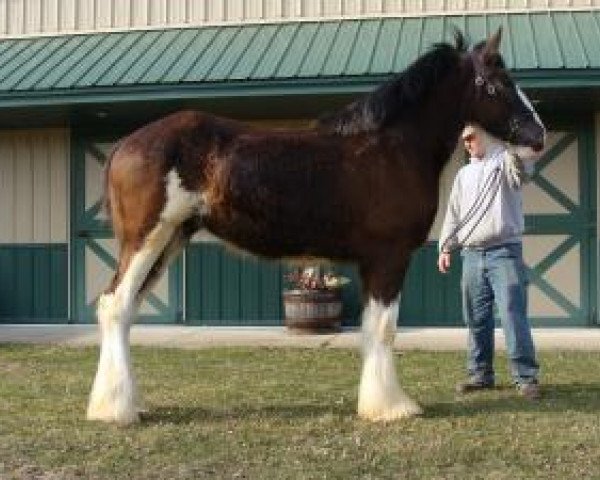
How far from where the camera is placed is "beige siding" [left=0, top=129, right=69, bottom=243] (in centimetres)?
1312

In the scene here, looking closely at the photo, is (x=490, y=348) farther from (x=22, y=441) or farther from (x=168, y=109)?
(x=168, y=109)

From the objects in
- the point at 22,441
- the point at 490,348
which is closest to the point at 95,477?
the point at 22,441

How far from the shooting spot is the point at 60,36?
13.5 m

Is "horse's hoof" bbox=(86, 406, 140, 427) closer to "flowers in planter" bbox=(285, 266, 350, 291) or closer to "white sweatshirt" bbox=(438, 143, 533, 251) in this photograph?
"white sweatshirt" bbox=(438, 143, 533, 251)

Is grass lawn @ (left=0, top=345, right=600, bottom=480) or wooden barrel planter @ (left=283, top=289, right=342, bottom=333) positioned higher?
wooden barrel planter @ (left=283, top=289, right=342, bottom=333)

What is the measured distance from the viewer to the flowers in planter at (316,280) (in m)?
11.7

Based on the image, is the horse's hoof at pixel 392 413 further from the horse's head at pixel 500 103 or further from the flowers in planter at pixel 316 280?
the flowers in planter at pixel 316 280

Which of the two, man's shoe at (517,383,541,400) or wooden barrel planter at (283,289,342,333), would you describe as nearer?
man's shoe at (517,383,541,400)

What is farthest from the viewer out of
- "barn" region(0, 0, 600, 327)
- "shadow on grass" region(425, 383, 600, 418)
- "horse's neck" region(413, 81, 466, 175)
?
"barn" region(0, 0, 600, 327)

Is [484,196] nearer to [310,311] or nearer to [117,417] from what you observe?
[117,417]

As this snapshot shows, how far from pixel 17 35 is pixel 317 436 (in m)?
9.84

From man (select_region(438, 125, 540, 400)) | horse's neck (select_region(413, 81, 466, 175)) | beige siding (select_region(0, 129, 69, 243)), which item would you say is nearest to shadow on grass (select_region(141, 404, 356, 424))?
man (select_region(438, 125, 540, 400))

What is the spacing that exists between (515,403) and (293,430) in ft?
5.53

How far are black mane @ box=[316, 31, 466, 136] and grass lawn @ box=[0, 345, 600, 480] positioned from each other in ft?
5.94
